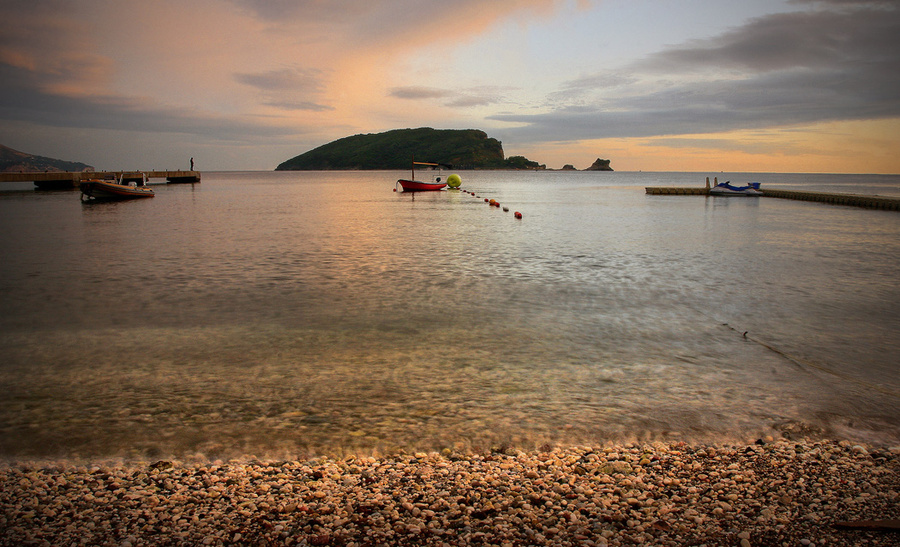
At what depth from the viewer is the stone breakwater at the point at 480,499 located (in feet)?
11.3

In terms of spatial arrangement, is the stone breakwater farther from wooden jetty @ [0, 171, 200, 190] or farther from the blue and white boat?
wooden jetty @ [0, 171, 200, 190]

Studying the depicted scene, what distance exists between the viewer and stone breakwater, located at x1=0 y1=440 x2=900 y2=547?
3438mm

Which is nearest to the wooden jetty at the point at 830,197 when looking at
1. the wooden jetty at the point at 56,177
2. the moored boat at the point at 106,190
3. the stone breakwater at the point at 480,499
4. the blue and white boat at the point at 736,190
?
the blue and white boat at the point at 736,190

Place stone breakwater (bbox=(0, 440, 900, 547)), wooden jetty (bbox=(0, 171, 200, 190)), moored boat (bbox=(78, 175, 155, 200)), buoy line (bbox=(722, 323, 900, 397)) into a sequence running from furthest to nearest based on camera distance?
wooden jetty (bbox=(0, 171, 200, 190)), moored boat (bbox=(78, 175, 155, 200)), buoy line (bbox=(722, 323, 900, 397)), stone breakwater (bbox=(0, 440, 900, 547))

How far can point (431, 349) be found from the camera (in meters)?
7.78

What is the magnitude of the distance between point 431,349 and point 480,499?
13.1ft

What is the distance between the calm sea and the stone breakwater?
42 cm

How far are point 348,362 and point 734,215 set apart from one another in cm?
3294

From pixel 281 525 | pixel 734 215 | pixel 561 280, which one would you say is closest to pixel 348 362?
pixel 281 525

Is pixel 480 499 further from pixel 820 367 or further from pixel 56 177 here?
pixel 56 177

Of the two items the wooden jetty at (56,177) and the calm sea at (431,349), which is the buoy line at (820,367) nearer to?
the calm sea at (431,349)

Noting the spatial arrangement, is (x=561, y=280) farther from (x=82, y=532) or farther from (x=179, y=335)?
(x=82, y=532)

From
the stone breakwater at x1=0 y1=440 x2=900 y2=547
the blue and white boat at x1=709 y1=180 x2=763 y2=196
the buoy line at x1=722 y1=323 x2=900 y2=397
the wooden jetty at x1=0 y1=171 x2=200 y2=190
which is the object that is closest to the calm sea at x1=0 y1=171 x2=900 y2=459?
the buoy line at x1=722 y1=323 x2=900 y2=397

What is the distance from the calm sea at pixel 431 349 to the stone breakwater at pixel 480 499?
1.39 ft
